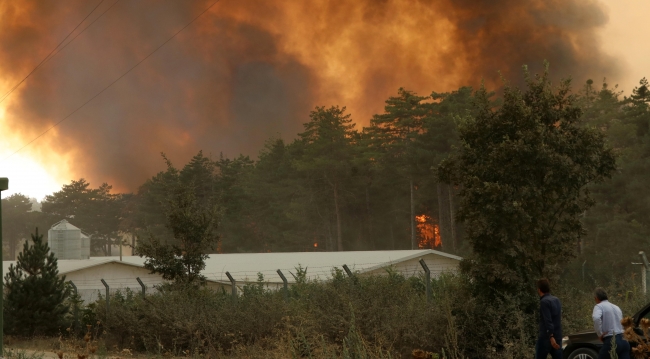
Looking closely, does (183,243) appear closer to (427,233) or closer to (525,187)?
(525,187)

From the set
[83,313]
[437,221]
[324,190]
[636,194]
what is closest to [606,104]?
[636,194]

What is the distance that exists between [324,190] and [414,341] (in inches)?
2567

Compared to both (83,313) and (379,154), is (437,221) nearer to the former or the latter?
(379,154)

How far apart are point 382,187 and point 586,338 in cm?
6629

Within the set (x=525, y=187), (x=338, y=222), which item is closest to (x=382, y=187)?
(x=338, y=222)

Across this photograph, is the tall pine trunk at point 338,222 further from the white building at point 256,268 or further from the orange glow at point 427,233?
the white building at point 256,268

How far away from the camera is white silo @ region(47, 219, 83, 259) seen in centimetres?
5709

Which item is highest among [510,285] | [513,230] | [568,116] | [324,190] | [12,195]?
[12,195]

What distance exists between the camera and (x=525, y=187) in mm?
15805

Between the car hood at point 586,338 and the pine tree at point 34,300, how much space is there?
18.2m

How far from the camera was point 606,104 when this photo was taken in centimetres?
6316

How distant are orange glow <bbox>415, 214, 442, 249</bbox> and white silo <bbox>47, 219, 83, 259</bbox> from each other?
34.0 meters

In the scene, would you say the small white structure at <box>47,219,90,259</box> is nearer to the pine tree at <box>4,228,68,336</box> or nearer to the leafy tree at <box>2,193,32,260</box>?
the pine tree at <box>4,228,68,336</box>

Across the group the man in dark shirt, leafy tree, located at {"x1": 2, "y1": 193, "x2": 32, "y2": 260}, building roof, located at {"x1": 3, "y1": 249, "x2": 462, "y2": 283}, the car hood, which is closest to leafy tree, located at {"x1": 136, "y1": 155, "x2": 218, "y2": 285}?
the car hood
